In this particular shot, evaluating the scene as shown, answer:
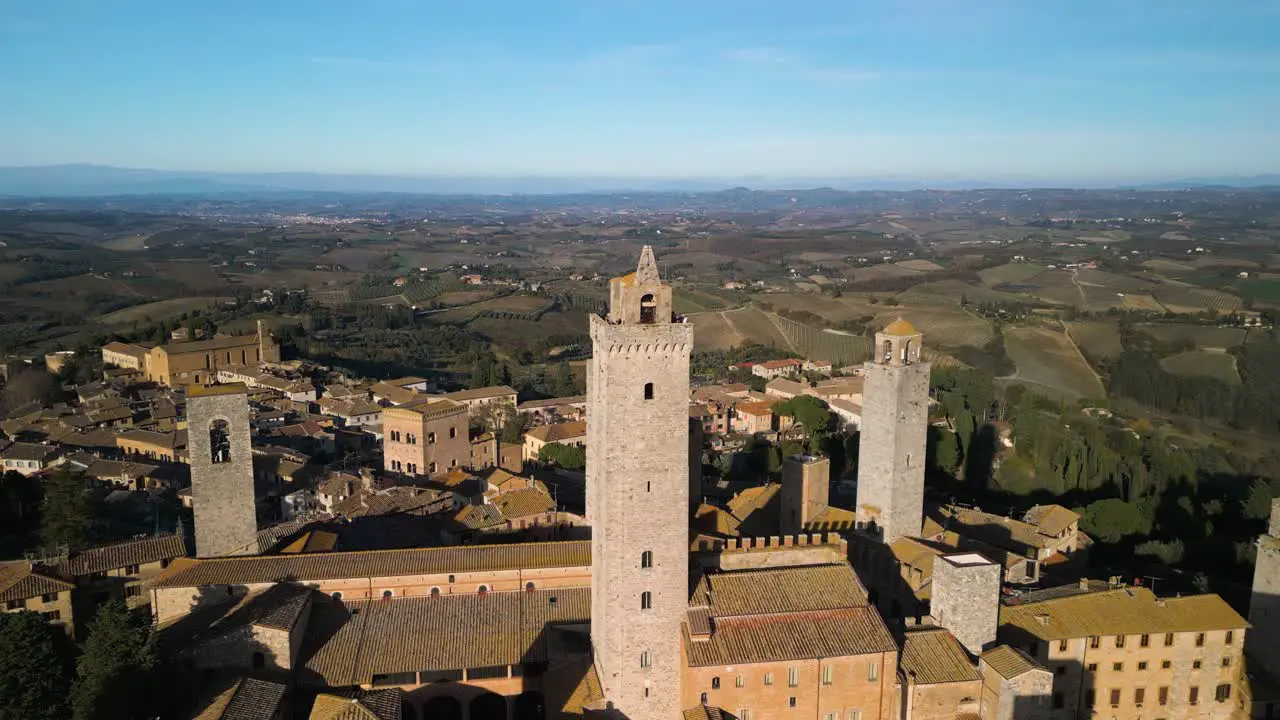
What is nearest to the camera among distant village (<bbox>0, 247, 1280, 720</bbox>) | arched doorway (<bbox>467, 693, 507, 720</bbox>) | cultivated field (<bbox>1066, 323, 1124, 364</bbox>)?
distant village (<bbox>0, 247, 1280, 720</bbox>)

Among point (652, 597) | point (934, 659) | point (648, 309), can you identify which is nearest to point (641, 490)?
point (652, 597)

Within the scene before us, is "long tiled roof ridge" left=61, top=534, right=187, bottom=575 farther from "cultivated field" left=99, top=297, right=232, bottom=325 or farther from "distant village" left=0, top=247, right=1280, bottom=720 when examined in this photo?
"cultivated field" left=99, top=297, right=232, bottom=325

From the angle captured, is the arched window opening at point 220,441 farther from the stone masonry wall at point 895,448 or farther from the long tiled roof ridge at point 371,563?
the stone masonry wall at point 895,448

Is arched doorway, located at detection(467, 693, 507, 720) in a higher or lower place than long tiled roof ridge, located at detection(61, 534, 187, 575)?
lower

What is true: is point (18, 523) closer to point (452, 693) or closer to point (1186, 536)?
point (452, 693)

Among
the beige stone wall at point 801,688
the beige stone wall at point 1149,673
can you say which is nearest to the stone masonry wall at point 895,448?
the beige stone wall at point 1149,673

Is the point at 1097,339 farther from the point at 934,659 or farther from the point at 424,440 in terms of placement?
the point at 934,659

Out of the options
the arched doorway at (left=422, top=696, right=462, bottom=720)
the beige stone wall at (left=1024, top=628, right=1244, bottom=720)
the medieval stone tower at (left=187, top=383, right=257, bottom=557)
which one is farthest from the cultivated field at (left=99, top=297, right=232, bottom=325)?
the beige stone wall at (left=1024, top=628, right=1244, bottom=720)

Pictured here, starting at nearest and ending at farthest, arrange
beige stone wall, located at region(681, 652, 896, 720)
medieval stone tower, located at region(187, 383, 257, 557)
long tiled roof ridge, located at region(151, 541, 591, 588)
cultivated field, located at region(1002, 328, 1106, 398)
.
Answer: beige stone wall, located at region(681, 652, 896, 720) → long tiled roof ridge, located at region(151, 541, 591, 588) → medieval stone tower, located at region(187, 383, 257, 557) → cultivated field, located at region(1002, 328, 1106, 398)

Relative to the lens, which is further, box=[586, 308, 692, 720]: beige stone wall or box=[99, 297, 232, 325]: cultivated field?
box=[99, 297, 232, 325]: cultivated field
